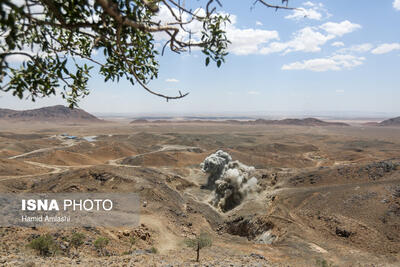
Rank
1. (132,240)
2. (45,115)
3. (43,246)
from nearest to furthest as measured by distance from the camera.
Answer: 1. (43,246)
2. (132,240)
3. (45,115)

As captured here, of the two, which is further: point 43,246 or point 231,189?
point 231,189

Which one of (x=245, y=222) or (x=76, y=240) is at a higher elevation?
(x=76, y=240)

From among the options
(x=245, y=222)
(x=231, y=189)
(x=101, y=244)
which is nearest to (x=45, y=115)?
(x=231, y=189)

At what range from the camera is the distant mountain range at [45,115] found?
174750 millimetres

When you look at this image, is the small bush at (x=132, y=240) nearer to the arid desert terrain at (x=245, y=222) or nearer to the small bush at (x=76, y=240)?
the arid desert terrain at (x=245, y=222)

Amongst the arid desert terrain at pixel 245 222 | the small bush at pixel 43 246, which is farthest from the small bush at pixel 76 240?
the small bush at pixel 43 246

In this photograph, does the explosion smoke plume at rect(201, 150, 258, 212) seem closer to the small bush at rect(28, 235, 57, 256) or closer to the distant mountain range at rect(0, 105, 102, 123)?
the small bush at rect(28, 235, 57, 256)

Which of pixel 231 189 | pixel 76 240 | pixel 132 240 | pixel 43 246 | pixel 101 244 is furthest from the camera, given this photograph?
pixel 231 189

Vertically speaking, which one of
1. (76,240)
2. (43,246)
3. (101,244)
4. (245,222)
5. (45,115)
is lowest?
(245,222)

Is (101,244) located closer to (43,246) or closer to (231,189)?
(43,246)

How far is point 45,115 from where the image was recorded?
18262 centimetres

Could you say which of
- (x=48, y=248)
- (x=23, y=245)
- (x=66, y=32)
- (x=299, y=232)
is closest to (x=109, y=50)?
(x=66, y=32)

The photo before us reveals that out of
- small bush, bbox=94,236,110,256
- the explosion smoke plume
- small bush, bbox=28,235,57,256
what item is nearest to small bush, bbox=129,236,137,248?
small bush, bbox=94,236,110,256

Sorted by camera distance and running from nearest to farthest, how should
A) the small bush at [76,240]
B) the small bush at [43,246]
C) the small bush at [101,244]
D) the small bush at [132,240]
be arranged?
the small bush at [43,246], the small bush at [76,240], the small bush at [101,244], the small bush at [132,240]
